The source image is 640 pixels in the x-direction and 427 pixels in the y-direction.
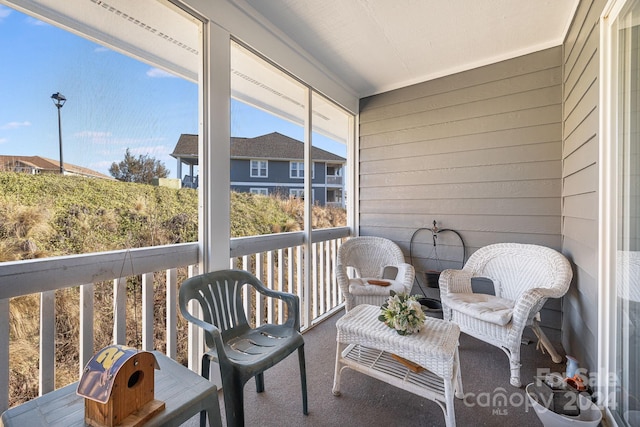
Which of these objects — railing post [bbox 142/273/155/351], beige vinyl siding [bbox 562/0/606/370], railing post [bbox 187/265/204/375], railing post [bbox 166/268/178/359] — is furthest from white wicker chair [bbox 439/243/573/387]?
railing post [bbox 142/273/155/351]

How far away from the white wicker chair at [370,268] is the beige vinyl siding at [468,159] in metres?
0.31

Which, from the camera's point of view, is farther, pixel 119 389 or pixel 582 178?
pixel 582 178

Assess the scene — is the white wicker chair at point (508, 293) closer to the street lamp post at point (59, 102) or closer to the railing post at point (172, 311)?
the railing post at point (172, 311)

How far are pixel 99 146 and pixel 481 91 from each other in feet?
11.3

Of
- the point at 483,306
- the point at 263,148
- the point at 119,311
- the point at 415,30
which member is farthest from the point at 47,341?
the point at 415,30

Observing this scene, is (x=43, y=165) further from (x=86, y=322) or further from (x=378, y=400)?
(x=378, y=400)

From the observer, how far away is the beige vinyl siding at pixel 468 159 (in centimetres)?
266

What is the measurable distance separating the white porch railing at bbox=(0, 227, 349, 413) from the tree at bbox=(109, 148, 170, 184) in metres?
0.43

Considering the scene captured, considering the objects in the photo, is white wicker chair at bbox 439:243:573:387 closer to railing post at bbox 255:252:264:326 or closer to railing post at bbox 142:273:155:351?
railing post at bbox 255:252:264:326

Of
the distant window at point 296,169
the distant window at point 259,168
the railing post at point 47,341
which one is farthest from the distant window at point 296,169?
the railing post at point 47,341

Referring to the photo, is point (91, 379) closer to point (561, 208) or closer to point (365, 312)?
point (365, 312)

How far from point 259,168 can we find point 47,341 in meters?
1.69

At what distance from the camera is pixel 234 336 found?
182 cm

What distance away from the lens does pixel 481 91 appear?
2986 millimetres
